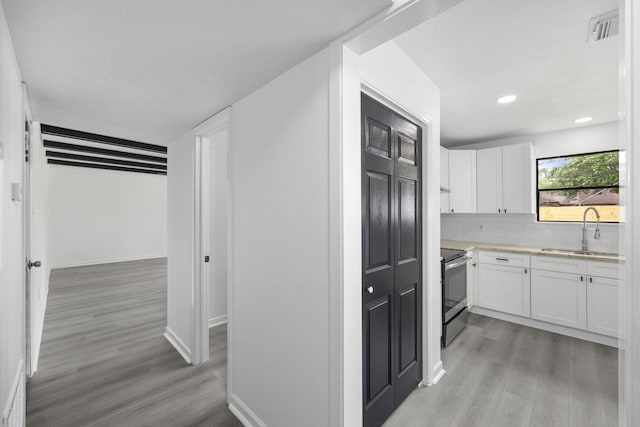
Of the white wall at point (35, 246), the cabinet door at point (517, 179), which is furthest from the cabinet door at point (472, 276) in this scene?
the white wall at point (35, 246)

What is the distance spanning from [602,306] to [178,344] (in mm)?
4517

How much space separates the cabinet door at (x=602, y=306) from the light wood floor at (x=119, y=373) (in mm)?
3727

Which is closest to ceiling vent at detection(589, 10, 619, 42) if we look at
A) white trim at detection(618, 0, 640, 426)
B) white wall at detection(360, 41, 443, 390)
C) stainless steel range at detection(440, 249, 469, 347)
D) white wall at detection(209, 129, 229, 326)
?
white wall at detection(360, 41, 443, 390)

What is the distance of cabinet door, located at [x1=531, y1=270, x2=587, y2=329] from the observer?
3.07 m

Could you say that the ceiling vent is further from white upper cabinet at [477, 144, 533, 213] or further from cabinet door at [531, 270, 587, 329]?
cabinet door at [531, 270, 587, 329]

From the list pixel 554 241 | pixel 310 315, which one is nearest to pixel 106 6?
pixel 310 315

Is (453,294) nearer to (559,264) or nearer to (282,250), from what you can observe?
(559,264)

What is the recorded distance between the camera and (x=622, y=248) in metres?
0.74

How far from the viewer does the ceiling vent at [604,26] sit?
1494 millimetres

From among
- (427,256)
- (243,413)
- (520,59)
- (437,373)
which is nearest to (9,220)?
(243,413)

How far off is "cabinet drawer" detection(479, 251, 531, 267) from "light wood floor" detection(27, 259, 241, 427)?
3436mm

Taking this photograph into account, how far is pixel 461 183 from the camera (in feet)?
13.4

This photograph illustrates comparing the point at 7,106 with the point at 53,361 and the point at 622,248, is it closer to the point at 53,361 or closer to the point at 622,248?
the point at 622,248

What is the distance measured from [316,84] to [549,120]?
11.0 ft
